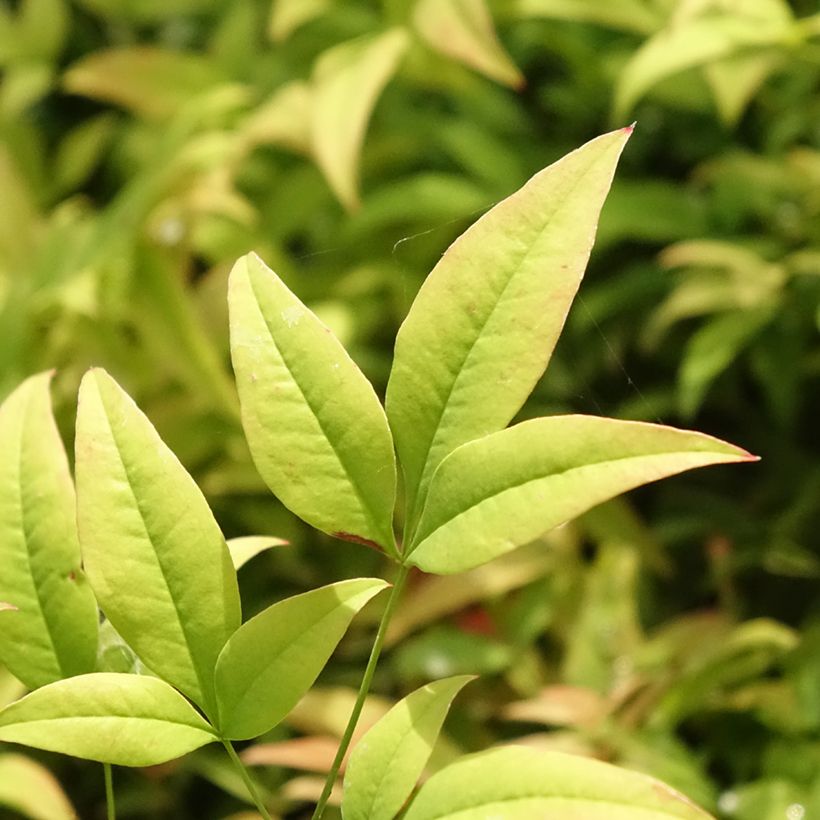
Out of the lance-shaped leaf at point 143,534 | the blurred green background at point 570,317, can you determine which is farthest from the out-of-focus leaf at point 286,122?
the lance-shaped leaf at point 143,534

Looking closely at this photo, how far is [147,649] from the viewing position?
36cm

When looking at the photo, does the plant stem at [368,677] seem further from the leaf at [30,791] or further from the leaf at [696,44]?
the leaf at [696,44]

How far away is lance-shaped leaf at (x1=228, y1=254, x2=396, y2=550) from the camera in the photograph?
0.35 meters

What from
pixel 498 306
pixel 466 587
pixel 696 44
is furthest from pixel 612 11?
pixel 498 306

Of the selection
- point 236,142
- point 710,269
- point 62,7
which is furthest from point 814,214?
point 62,7

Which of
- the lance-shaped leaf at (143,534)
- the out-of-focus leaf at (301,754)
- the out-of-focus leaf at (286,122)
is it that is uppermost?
the out-of-focus leaf at (286,122)

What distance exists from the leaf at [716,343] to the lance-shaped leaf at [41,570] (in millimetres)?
587

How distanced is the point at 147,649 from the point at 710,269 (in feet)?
2.32

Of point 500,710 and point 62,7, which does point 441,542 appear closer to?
point 500,710

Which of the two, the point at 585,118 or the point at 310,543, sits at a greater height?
the point at 585,118

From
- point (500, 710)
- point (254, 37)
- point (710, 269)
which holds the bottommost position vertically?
point (500, 710)

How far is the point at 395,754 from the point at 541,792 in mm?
57

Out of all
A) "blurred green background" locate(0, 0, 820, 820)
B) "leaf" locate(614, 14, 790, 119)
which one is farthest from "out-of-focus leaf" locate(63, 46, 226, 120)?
"leaf" locate(614, 14, 790, 119)

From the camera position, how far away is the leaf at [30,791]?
2.08 feet
